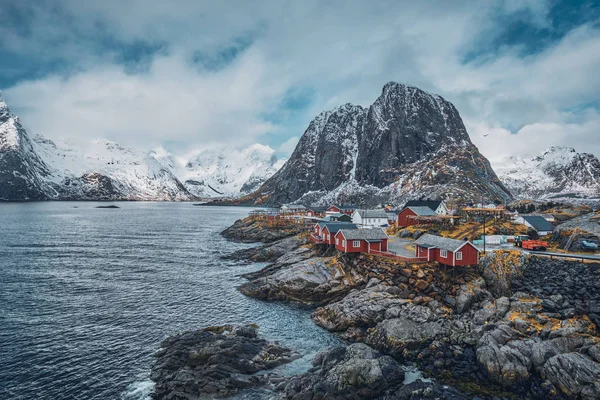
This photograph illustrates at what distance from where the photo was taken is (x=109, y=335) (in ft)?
124

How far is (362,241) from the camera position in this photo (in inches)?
2170

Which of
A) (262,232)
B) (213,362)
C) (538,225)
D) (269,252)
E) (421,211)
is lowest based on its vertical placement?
(213,362)

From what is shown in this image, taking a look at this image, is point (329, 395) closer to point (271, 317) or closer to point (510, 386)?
point (510, 386)

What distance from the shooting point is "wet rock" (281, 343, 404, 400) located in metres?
26.5

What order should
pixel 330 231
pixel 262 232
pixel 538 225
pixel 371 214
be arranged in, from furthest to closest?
pixel 262 232
pixel 371 214
pixel 538 225
pixel 330 231

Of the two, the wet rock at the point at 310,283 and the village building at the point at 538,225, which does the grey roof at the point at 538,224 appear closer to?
the village building at the point at 538,225

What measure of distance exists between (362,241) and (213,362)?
103ft

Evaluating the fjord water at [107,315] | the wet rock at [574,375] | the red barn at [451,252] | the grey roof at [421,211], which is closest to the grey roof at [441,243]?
the red barn at [451,252]

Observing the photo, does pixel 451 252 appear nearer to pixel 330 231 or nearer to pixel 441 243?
pixel 441 243

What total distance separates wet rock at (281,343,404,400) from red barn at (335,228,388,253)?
2486 centimetres

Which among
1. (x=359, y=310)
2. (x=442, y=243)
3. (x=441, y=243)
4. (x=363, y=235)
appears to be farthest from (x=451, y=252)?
(x=359, y=310)

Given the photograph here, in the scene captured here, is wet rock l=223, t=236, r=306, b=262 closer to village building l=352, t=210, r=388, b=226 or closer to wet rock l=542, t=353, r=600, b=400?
village building l=352, t=210, r=388, b=226

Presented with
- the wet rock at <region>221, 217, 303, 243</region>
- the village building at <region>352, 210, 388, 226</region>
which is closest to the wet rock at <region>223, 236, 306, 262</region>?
the wet rock at <region>221, 217, 303, 243</region>

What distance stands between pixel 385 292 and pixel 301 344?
13.5m
